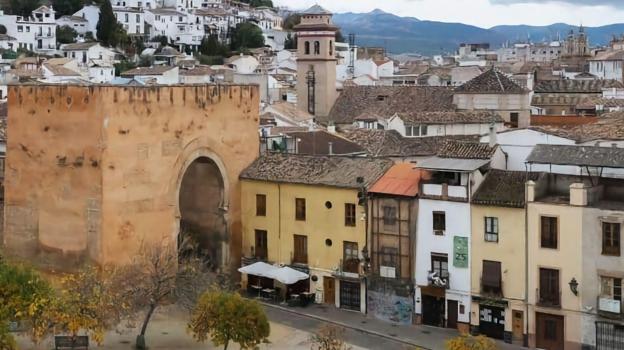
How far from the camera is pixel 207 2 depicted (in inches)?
→ 5507

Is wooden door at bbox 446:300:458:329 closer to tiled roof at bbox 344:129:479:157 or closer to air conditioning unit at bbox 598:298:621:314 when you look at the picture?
air conditioning unit at bbox 598:298:621:314

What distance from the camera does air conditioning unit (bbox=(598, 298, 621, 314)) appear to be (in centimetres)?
2619

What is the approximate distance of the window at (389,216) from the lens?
30.4 metres

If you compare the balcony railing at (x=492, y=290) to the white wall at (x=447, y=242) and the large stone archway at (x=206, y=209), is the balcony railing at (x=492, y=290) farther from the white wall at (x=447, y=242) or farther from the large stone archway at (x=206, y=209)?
the large stone archway at (x=206, y=209)

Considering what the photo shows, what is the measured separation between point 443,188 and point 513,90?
87.7ft

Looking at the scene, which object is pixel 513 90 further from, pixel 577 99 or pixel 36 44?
pixel 36 44

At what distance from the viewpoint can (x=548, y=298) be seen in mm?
27562

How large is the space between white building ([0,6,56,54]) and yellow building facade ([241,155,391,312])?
76811 millimetres

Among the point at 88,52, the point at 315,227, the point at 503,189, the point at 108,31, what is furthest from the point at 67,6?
the point at 503,189

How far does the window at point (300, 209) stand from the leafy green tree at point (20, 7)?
90.5 metres

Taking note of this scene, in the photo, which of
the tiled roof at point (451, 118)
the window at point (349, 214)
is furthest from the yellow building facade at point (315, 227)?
the tiled roof at point (451, 118)

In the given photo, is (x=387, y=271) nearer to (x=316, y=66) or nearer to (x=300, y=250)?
(x=300, y=250)

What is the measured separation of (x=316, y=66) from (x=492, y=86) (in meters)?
11.5

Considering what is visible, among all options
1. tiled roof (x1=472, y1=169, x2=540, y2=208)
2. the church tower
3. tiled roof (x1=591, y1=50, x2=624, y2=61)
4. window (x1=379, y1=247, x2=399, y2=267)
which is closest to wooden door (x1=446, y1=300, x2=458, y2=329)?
window (x1=379, y1=247, x2=399, y2=267)
